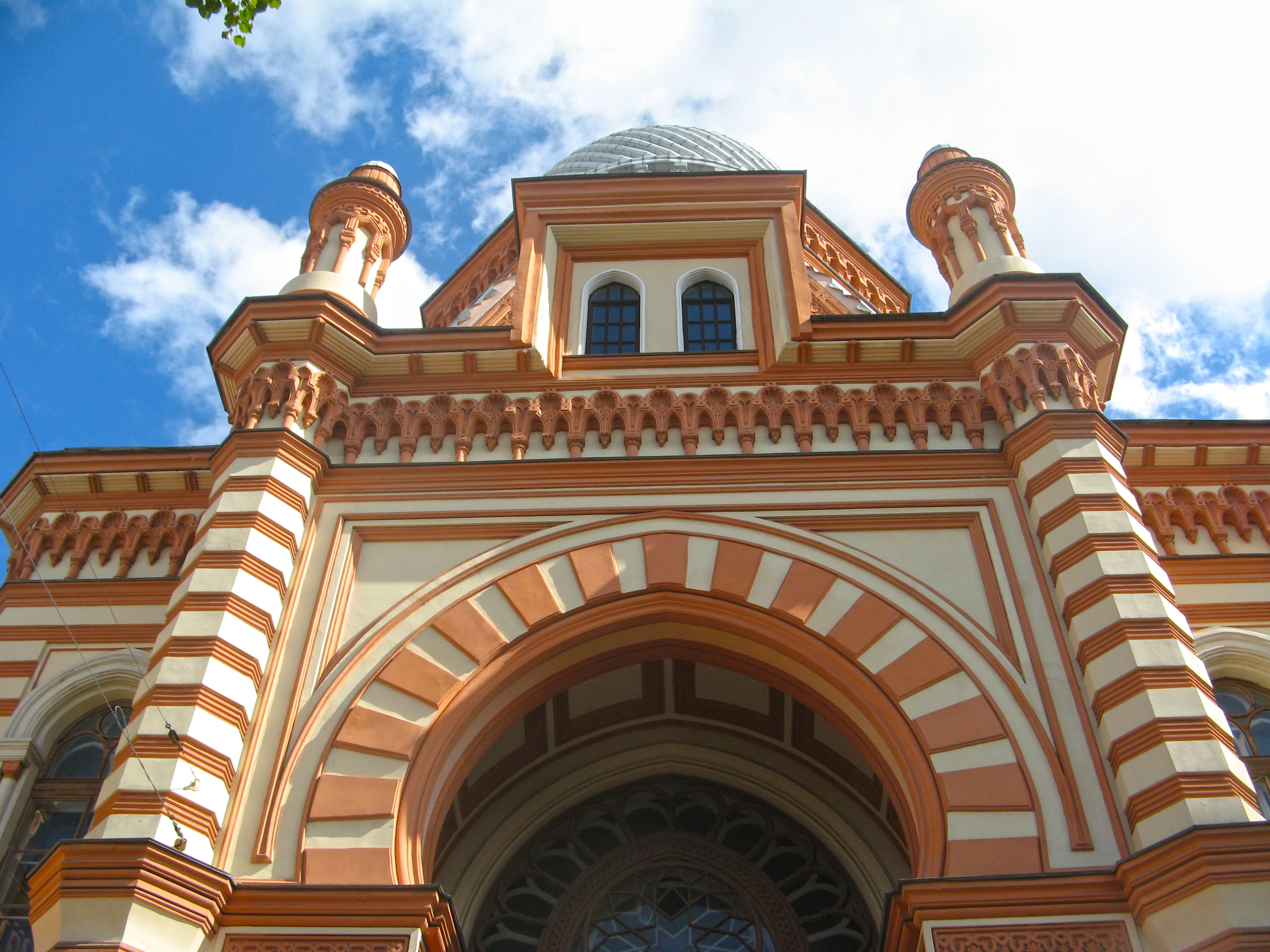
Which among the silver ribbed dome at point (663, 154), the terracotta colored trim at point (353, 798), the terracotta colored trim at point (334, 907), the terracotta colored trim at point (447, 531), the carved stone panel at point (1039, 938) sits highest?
the silver ribbed dome at point (663, 154)

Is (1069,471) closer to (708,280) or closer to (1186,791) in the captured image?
(1186,791)

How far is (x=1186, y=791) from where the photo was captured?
8609 millimetres

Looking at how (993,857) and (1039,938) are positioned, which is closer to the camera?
(1039,938)

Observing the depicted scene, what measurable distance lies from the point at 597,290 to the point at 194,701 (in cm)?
786

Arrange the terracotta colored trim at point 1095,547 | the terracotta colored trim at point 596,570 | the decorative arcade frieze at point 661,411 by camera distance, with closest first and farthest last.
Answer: the terracotta colored trim at point 1095,547 → the terracotta colored trim at point 596,570 → the decorative arcade frieze at point 661,411

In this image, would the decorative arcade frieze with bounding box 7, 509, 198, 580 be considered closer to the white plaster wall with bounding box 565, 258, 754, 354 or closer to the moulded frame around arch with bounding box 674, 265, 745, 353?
the white plaster wall with bounding box 565, 258, 754, 354

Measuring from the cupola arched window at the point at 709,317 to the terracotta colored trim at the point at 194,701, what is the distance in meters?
7.03

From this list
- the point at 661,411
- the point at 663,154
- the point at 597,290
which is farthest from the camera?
the point at 663,154

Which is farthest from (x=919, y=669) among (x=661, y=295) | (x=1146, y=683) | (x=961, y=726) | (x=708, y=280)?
(x=708, y=280)

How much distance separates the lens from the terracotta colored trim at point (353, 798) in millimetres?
9312

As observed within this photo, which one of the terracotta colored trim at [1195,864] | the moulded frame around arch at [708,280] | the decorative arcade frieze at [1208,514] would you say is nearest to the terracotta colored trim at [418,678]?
the moulded frame around arch at [708,280]

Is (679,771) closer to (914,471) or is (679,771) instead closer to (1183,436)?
(914,471)

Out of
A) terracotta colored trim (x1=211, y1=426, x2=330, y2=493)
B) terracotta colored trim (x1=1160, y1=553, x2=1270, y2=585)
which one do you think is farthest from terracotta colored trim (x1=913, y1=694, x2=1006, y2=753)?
terracotta colored trim (x1=211, y1=426, x2=330, y2=493)

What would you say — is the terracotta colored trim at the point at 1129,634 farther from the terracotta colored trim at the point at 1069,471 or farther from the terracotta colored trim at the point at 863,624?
the terracotta colored trim at the point at 1069,471
